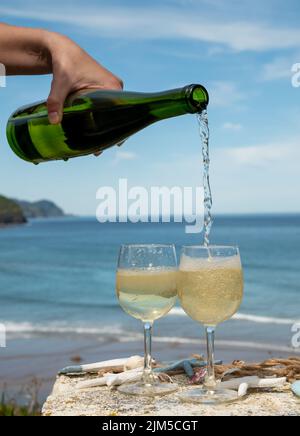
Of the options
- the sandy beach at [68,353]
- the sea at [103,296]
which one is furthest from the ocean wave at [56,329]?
the sandy beach at [68,353]

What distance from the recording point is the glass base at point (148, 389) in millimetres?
2236

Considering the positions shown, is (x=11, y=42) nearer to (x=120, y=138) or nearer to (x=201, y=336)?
(x=120, y=138)

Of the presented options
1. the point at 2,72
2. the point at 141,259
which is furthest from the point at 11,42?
the point at 141,259

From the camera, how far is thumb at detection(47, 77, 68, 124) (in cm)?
221

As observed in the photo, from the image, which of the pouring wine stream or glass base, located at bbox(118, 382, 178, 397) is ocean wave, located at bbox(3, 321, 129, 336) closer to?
glass base, located at bbox(118, 382, 178, 397)

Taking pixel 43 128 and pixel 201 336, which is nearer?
pixel 43 128

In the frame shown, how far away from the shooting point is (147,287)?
2230 millimetres

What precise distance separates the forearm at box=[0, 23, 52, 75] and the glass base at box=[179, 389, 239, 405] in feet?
3.65

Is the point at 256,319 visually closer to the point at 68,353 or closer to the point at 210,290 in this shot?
the point at 68,353

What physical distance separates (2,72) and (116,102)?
1.28 feet

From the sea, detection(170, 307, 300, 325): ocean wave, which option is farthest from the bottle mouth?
detection(170, 307, 300, 325): ocean wave

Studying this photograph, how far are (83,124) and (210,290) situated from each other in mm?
785

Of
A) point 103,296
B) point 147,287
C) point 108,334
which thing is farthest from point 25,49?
point 103,296
